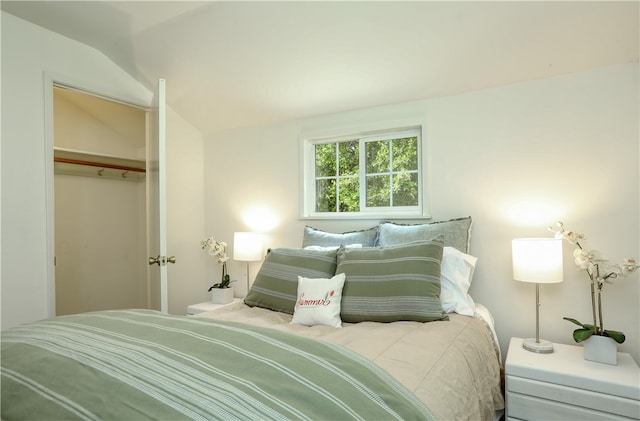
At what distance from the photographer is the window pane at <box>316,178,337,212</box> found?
120 inches

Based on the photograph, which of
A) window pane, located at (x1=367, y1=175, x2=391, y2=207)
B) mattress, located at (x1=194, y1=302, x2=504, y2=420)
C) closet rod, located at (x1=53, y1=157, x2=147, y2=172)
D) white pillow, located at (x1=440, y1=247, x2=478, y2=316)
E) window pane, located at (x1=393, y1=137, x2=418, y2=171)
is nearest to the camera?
mattress, located at (x1=194, y1=302, x2=504, y2=420)

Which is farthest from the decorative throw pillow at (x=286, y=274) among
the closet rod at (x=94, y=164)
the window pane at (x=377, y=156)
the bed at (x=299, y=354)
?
the closet rod at (x=94, y=164)

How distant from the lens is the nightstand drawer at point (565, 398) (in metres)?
1.48

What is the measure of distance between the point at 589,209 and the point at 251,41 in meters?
2.32

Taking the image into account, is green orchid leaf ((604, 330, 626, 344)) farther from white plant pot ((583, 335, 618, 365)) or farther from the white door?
the white door

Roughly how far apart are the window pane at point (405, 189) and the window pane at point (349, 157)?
0.35m

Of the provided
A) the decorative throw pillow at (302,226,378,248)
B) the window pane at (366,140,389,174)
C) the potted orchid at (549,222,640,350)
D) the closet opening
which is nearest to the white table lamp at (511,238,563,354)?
Answer: the potted orchid at (549,222,640,350)

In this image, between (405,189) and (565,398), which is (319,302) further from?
(405,189)

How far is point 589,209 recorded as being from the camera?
6.68 ft

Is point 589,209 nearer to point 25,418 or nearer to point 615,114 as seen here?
point 615,114

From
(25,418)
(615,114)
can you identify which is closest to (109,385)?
(25,418)

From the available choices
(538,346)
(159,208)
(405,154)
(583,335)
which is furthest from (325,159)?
(583,335)

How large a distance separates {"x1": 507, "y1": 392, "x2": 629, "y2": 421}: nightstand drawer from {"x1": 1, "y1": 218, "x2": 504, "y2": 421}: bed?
7 centimetres

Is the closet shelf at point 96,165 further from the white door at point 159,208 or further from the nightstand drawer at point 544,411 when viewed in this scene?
the nightstand drawer at point 544,411
